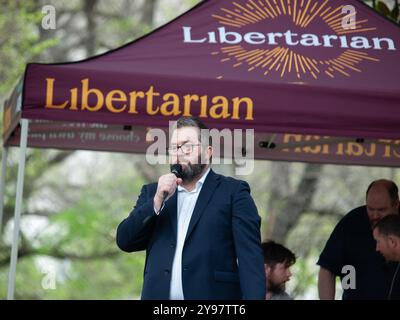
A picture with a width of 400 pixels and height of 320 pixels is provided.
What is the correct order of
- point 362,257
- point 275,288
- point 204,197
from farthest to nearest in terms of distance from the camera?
point 362,257 → point 275,288 → point 204,197

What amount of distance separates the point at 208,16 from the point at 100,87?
1.16m

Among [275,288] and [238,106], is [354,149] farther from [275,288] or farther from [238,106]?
[238,106]

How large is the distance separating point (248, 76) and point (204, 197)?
1513 millimetres

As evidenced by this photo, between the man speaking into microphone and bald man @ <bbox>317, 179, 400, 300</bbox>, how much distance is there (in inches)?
95.1

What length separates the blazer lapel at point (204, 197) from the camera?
5.91m

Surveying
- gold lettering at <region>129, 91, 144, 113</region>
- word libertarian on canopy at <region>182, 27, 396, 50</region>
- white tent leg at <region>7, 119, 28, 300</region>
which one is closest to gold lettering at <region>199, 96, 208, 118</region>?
gold lettering at <region>129, 91, 144, 113</region>

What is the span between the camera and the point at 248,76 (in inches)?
284

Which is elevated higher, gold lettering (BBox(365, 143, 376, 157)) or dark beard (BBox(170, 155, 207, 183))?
gold lettering (BBox(365, 143, 376, 157))

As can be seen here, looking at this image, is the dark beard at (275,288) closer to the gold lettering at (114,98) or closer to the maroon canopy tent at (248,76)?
the maroon canopy tent at (248,76)

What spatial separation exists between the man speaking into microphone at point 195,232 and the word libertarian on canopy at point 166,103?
1.07 meters

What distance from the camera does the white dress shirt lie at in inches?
231

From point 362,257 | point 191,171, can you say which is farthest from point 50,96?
point 362,257

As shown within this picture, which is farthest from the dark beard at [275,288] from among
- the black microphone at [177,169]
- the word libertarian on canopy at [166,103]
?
the black microphone at [177,169]

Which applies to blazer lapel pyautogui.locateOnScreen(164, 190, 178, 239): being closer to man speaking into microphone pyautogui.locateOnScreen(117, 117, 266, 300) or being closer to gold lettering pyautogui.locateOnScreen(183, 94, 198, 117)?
man speaking into microphone pyautogui.locateOnScreen(117, 117, 266, 300)
